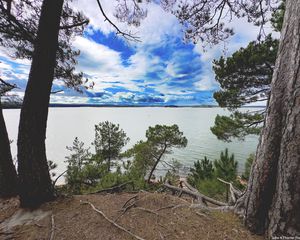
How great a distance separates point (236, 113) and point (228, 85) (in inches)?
56.5

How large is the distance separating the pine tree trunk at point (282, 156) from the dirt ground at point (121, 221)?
0.82ft

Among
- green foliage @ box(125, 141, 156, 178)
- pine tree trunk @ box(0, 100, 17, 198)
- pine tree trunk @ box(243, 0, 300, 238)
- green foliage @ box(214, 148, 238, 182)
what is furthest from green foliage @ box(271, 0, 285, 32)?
green foliage @ box(125, 141, 156, 178)

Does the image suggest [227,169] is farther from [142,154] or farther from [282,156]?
[142,154]

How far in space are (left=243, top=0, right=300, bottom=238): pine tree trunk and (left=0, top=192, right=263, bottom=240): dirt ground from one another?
0.82ft

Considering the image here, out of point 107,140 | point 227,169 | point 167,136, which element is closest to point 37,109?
point 227,169

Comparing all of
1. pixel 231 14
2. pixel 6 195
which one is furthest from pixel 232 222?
pixel 6 195

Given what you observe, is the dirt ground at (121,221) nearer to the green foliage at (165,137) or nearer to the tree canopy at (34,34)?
the tree canopy at (34,34)

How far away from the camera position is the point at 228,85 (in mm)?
6969

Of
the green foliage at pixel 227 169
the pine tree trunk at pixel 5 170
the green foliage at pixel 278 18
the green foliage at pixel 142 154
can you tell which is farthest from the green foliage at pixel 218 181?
the green foliage at pixel 142 154

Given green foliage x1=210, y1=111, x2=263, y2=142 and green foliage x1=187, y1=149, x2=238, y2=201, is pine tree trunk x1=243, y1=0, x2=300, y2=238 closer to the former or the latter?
green foliage x1=187, y1=149, x2=238, y2=201

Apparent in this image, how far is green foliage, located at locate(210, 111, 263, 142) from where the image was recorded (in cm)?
754

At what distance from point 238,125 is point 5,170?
788cm

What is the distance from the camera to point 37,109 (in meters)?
2.31

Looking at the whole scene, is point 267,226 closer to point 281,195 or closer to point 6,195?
point 281,195
